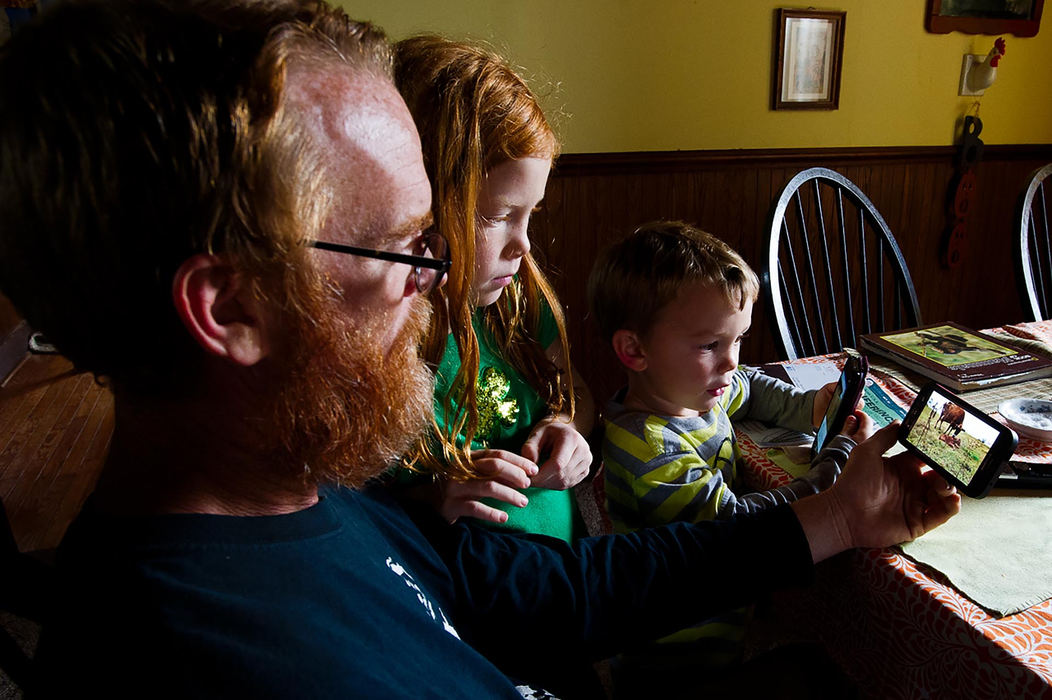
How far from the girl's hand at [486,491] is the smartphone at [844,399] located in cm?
50

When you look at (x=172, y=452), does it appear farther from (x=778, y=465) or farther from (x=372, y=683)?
(x=778, y=465)

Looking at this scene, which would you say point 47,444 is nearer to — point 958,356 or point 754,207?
point 754,207

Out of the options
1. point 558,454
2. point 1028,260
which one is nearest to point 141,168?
point 558,454

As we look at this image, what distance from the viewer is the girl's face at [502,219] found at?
1.03 meters

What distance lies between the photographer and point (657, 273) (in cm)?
122

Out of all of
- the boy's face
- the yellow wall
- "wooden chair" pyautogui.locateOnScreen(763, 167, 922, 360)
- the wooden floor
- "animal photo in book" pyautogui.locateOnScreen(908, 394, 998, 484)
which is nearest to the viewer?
"animal photo in book" pyautogui.locateOnScreen(908, 394, 998, 484)

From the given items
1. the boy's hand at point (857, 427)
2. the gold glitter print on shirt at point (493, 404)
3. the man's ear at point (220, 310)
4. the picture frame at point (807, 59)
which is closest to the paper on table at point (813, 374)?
the boy's hand at point (857, 427)

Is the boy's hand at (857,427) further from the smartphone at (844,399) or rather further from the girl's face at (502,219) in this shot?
the girl's face at (502,219)

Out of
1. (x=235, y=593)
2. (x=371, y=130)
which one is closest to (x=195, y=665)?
(x=235, y=593)

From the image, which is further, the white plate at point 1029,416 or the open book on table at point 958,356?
the open book on table at point 958,356

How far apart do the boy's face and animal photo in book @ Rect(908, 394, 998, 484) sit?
0.34m

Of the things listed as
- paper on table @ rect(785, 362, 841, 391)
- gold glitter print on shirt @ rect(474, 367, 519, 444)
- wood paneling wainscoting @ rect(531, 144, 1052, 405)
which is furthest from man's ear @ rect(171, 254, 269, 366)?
wood paneling wainscoting @ rect(531, 144, 1052, 405)

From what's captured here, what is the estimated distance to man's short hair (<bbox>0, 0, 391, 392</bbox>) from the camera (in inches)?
19.4

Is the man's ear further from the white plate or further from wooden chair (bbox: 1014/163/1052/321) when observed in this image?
wooden chair (bbox: 1014/163/1052/321)
